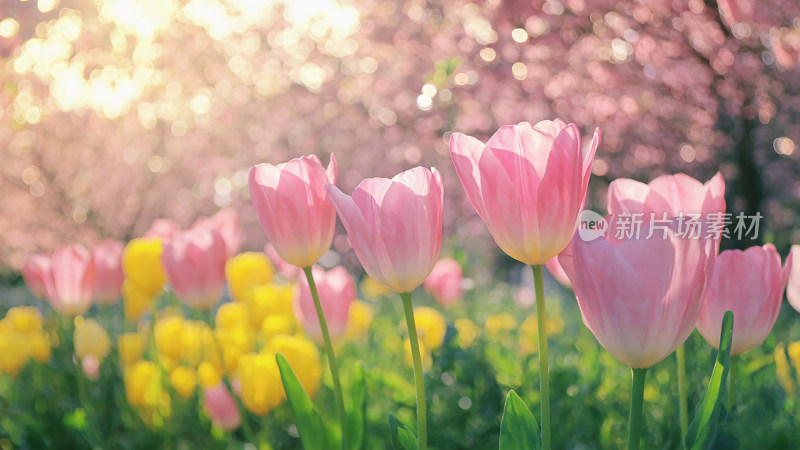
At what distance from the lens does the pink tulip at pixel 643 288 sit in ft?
2.02

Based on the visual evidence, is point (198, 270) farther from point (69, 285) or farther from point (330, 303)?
point (69, 285)

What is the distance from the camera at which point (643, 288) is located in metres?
0.62

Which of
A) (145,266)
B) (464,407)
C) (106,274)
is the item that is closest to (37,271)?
A: (106,274)

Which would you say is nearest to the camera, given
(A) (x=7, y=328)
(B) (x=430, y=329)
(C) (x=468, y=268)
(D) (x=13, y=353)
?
(B) (x=430, y=329)

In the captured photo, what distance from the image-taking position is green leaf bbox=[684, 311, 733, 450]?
66 cm

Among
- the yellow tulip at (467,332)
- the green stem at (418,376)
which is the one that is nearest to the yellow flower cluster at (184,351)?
the yellow tulip at (467,332)

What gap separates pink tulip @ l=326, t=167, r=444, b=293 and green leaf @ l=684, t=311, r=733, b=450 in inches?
12.6

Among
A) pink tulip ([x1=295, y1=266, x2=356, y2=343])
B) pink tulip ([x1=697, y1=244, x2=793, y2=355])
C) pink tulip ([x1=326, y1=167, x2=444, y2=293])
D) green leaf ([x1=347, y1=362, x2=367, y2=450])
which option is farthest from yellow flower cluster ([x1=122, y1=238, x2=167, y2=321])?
pink tulip ([x1=697, y1=244, x2=793, y2=355])

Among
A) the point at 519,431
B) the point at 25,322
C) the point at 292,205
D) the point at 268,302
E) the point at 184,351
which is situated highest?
the point at 292,205

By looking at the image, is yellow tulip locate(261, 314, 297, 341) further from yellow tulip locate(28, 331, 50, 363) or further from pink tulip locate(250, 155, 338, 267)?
yellow tulip locate(28, 331, 50, 363)

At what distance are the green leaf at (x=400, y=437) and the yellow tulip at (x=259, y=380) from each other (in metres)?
0.59

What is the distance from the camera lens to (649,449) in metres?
1.09

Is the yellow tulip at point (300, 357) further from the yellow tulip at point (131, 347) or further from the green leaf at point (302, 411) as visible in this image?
the yellow tulip at point (131, 347)

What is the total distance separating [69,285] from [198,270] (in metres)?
0.81
